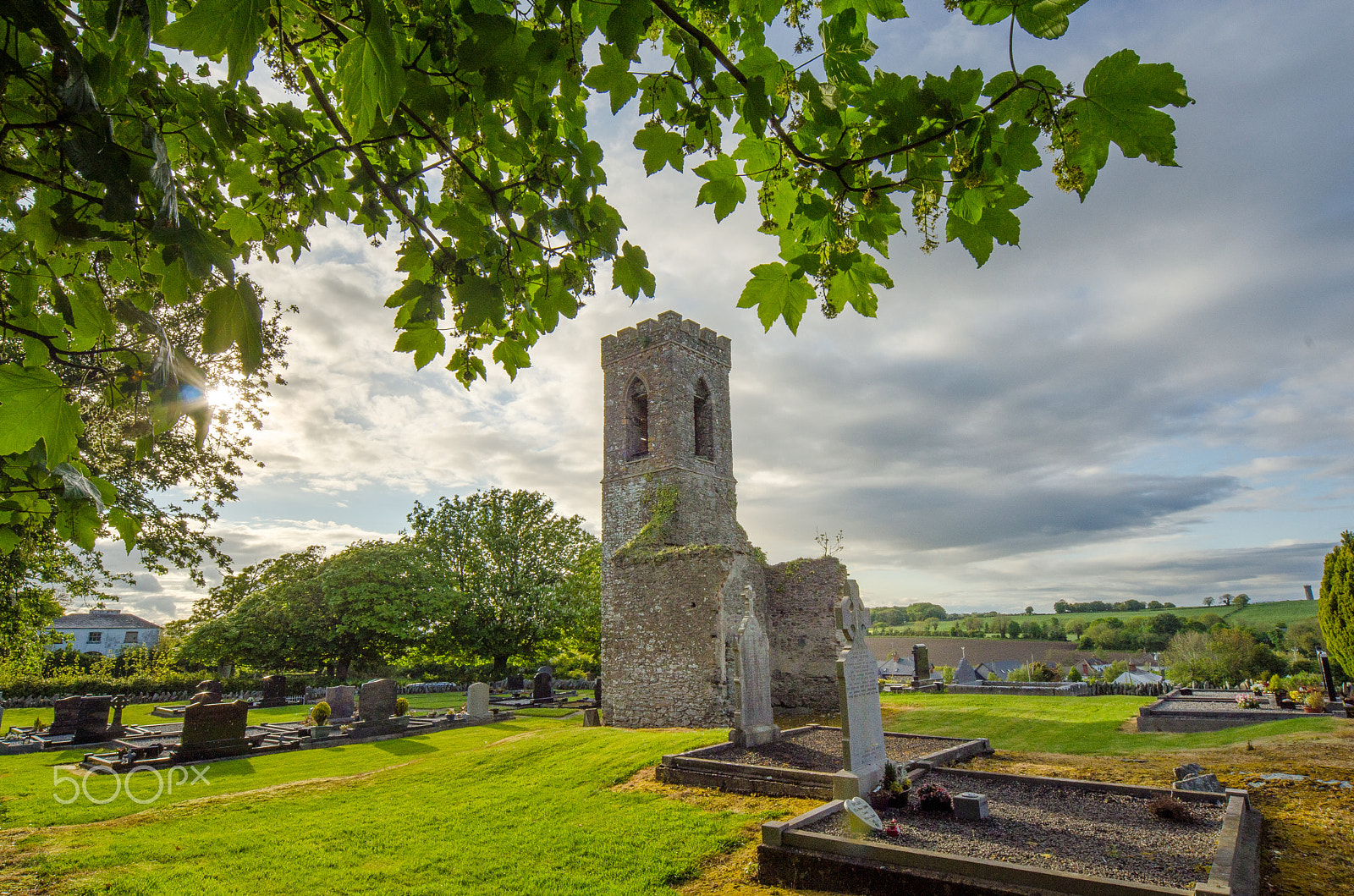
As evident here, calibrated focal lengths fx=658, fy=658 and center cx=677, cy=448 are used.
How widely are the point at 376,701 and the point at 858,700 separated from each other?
541 inches

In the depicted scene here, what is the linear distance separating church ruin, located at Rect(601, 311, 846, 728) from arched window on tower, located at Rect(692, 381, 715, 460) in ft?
0.13

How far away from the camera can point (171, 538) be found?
1275 cm

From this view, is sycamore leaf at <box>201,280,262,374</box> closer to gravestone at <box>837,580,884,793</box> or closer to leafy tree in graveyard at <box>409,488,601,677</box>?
gravestone at <box>837,580,884,793</box>

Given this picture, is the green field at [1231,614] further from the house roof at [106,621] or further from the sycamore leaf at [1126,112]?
the house roof at [106,621]

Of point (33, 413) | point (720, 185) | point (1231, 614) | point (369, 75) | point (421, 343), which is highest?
point (720, 185)

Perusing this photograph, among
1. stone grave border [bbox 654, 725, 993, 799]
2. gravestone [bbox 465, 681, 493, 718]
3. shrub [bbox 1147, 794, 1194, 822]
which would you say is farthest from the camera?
gravestone [bbox 465, 681, 493, 718]

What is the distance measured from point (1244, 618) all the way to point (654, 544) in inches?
3251

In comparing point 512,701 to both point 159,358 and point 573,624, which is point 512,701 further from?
point 159,358

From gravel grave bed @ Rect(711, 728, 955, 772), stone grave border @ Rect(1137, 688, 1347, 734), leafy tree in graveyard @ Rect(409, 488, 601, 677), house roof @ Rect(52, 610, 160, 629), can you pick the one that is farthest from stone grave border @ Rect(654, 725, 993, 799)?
house roof @ Rect(52, 610, 160, 629)

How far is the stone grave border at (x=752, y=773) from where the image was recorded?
8.20m

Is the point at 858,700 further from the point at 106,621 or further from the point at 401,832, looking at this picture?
the point at 106,621

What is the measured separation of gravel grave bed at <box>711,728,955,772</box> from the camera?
375 inches

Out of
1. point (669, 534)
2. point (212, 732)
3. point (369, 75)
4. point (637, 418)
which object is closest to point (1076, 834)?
point (369, 75)

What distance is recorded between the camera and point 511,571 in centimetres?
3378
